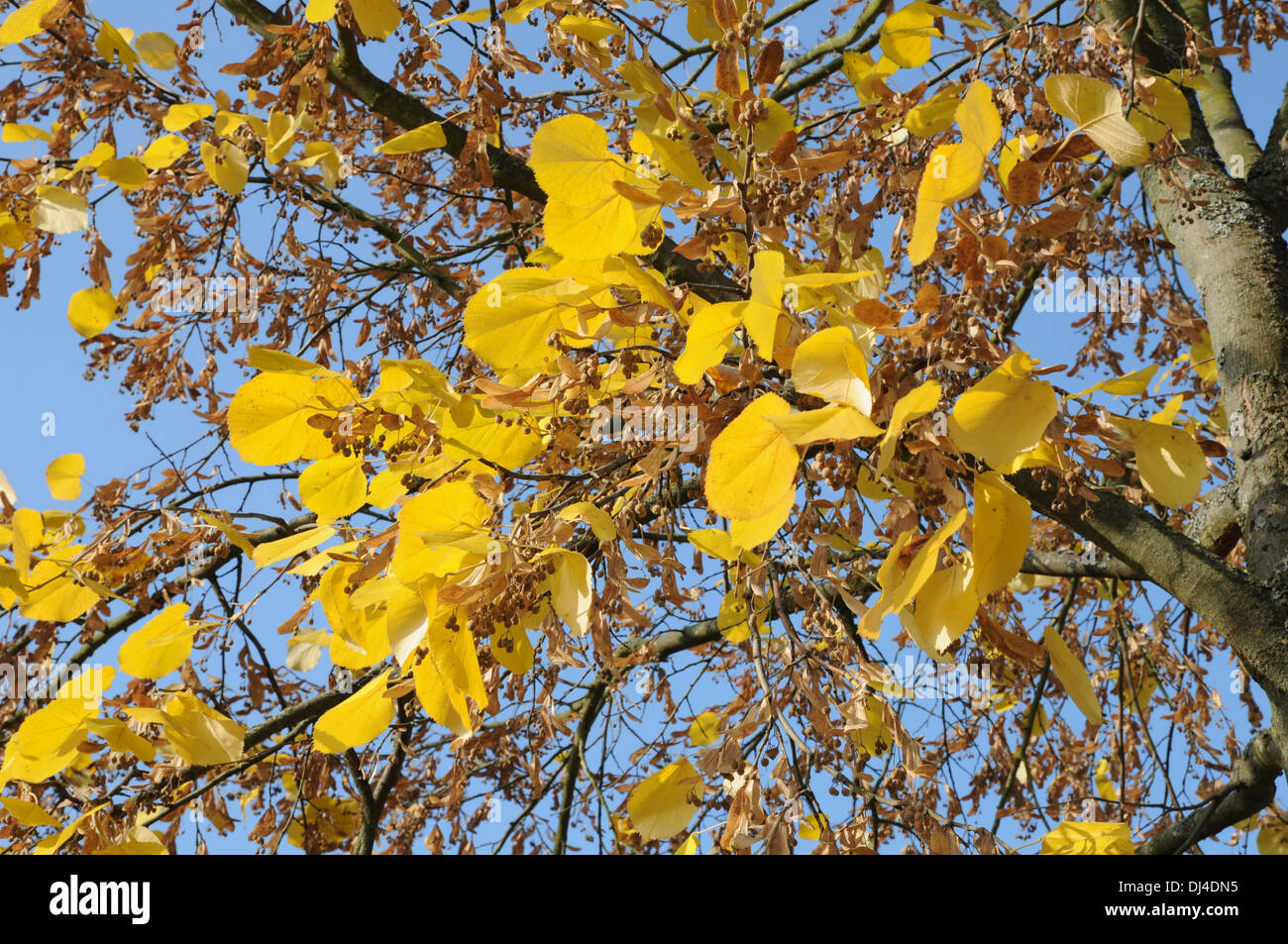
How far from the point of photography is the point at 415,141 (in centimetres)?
189

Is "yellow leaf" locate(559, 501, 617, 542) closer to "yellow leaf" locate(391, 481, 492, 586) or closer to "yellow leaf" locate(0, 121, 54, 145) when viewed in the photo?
"yellow leaf" locate(391, 481, 492, 586)

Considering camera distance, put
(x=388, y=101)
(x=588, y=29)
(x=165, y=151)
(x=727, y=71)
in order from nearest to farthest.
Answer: (x=727, y=71)
(x=588, y=29)
(x=165, y=151)
(x=388, y=101)

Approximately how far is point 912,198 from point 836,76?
9.19 feet

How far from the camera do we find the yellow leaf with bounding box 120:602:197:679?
5.79ft

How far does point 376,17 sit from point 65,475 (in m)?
1.60

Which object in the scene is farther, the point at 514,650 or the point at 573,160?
the point at 514,650

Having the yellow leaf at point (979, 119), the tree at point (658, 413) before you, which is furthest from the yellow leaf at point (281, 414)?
the yellow leaf at point (979, 119)

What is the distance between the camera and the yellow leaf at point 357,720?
54.6 inches

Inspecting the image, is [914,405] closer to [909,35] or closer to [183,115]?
[909,35]

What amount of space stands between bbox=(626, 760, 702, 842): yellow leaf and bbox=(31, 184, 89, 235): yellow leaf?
79.3 inches

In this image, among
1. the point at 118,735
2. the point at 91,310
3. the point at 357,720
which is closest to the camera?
the point at 357,720

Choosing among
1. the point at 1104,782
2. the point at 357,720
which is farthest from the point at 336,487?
the point at 1104,782

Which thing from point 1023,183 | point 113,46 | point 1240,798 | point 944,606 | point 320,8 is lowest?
point 1240,798
